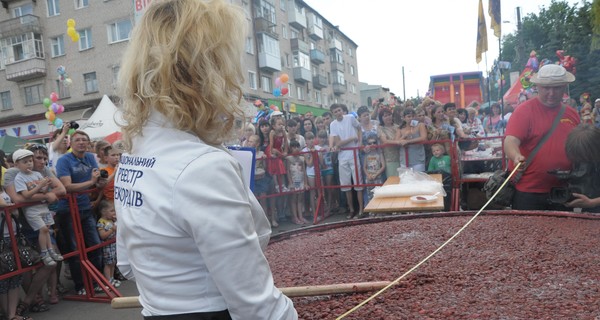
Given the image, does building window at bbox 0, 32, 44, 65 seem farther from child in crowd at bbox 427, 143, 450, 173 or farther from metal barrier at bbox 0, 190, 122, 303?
child in crowd at bbox 427, 143, 450, 173

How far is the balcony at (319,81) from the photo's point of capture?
1823 inches

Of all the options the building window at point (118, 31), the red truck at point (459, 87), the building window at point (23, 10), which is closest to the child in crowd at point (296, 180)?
the red truck at point (459, 87)

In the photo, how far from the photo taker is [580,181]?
3.42 meters

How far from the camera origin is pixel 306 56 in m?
43.4

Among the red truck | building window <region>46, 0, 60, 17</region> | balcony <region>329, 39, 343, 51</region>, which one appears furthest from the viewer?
balcony <region>329, 39, 343, 51</region>

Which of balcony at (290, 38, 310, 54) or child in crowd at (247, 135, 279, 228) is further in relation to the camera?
balcony at (290, 38, 310, 54)

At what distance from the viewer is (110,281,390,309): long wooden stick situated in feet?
6.06

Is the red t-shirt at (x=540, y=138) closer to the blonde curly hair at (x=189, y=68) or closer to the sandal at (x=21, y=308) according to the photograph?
the blonde curly hair at (x=189, y=68)

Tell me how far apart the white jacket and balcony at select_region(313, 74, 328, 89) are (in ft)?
150

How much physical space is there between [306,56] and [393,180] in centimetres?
3850

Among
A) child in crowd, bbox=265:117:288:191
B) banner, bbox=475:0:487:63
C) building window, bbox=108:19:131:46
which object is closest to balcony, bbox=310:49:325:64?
building window, bbox=108:19:131:46

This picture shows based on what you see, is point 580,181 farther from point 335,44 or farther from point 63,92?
point 335,44

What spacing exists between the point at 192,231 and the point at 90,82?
3092 cm

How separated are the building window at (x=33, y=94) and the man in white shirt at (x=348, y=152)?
28.3m
